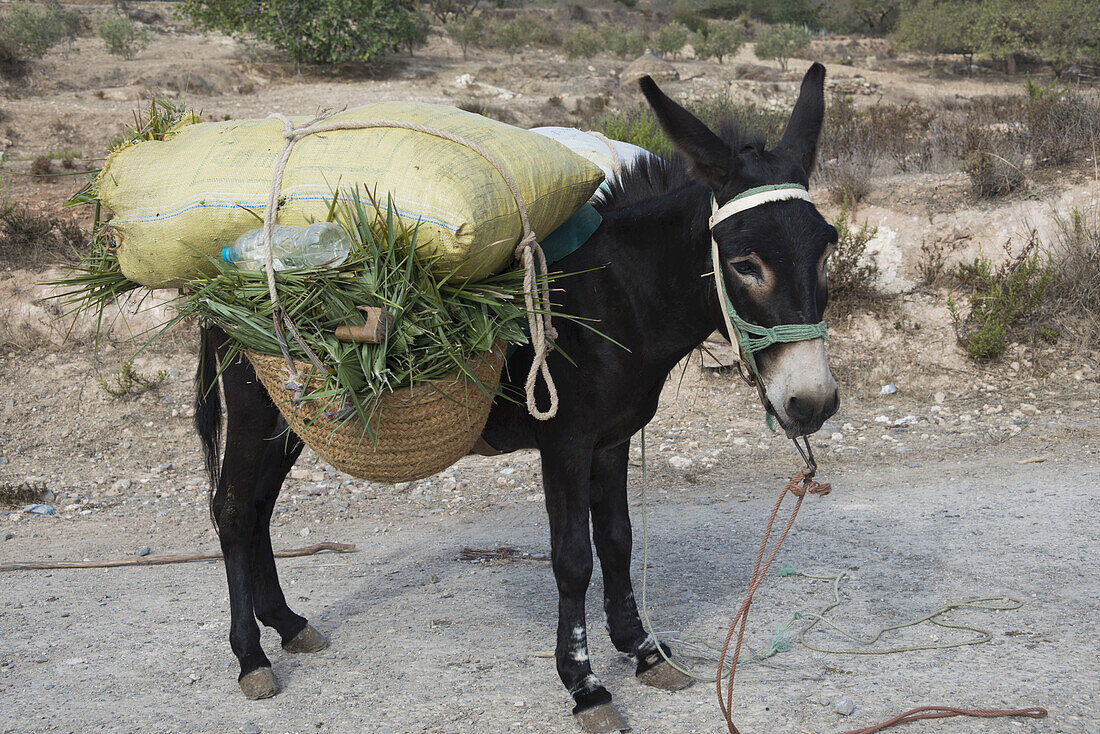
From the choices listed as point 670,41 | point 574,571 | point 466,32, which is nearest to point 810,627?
point 574,571

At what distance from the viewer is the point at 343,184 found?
264 cm

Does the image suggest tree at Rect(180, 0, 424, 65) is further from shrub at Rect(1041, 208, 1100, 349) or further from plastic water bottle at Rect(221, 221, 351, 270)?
plastic water bottle at Rect(221, 221, 351, 270)

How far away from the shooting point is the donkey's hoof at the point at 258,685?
339 centimetres

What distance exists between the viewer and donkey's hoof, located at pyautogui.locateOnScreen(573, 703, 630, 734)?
3.01 metres

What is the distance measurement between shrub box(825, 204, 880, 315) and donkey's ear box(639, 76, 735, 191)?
19.6 ft

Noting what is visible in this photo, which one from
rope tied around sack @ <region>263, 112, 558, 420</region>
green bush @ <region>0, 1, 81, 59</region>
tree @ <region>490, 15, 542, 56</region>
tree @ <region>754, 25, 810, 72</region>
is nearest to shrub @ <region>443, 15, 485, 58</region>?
tree @ <region>490, 15, 542, 56</region>

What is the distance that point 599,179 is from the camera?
9.87ft

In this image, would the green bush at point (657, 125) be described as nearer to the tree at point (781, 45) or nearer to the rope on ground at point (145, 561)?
the rope on ground at point (145, 561)

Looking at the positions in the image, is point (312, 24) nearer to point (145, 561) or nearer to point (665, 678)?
point (145, 561)

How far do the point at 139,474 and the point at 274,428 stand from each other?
417 centimetres

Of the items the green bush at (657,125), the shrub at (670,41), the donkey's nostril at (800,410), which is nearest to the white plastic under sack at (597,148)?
the donkey's nostril at (800,410)

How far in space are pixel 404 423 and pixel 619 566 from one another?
1311 mm

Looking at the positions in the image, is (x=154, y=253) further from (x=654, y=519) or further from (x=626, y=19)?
(x=626, y=19)

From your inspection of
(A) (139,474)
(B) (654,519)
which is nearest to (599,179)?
(B) (654,519)
